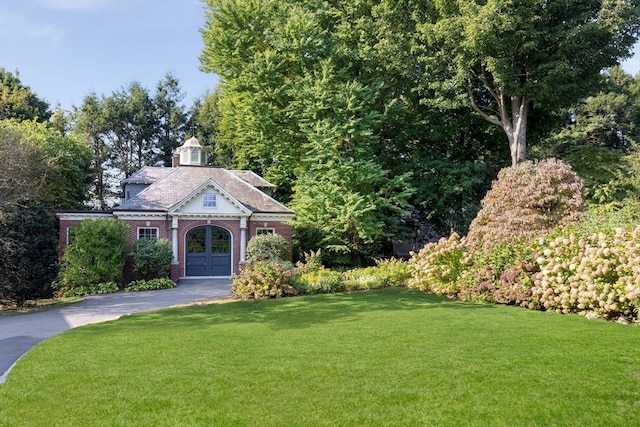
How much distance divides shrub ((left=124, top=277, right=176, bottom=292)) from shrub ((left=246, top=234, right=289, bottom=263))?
3.48m

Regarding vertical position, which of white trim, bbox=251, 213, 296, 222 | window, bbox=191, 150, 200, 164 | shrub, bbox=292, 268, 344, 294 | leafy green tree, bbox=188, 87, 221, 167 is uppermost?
leafy green tree, bbox=188, 87, 221, 167

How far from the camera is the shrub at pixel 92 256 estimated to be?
18.4 metres

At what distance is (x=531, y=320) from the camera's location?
33.2 feet

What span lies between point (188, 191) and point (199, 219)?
214cm

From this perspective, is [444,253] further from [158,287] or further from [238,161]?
[238,161]

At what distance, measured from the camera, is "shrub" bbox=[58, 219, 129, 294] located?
60.3ft

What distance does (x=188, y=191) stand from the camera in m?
24.1

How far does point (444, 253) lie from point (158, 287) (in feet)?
38.1

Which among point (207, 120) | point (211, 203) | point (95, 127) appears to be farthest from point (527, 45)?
point (95, 127)

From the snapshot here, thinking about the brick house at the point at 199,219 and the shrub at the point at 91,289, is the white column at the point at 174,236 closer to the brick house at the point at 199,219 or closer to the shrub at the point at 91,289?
the brick house at the point at 199,219

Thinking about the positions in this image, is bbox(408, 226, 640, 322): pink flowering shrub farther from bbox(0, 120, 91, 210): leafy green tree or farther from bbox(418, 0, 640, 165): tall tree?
bbox(0, 120, 91, 210): leafy green tree

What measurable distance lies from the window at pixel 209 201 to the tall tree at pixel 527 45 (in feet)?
36.9

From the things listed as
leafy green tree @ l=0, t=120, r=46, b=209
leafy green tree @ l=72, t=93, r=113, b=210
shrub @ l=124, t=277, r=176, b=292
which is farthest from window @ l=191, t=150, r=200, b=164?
leafy green tree @ l=72, t=93, r=113, b=210

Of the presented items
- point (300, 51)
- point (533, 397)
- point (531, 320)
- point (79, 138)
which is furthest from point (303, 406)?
point (79, 138)
